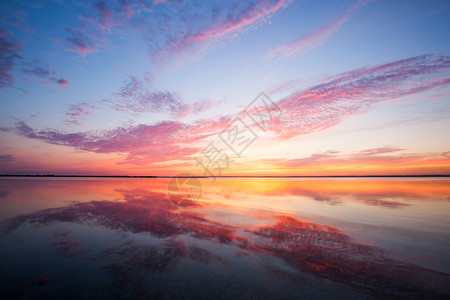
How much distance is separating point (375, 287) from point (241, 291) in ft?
11.4

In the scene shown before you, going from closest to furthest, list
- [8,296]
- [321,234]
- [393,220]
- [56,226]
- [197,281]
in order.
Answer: [8,296] → [197,281] → [321,234] → [56,226] → [393,220]

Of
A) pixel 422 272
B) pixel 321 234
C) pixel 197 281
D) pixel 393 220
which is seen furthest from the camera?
pixel 393 220

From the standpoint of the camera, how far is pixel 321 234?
361 inches

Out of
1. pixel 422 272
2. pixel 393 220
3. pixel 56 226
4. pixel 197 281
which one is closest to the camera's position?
pixel 197 281

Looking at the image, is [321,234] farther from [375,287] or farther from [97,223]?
[97,223]

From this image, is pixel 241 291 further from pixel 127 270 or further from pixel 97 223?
pixel 97 223

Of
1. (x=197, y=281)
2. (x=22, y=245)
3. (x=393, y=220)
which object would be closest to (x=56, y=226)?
(x=22, y=245)

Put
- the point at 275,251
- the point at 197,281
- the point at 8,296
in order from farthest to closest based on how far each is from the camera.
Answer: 1. the point at 275,251
2. the point at 197,281
3. the point at 8,296

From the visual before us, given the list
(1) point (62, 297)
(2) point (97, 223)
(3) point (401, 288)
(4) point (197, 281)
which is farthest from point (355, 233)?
(2) point (97, 223)

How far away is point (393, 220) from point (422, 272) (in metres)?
7.05

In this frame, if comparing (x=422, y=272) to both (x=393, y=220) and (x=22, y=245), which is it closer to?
(x=393, y=220)

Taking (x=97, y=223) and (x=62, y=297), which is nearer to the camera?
(x=62, y=297)

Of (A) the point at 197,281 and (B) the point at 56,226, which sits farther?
(B) the point at 56,226

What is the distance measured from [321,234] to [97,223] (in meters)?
11.9
